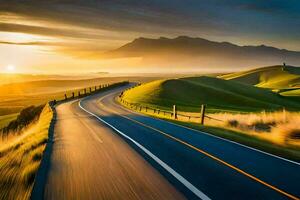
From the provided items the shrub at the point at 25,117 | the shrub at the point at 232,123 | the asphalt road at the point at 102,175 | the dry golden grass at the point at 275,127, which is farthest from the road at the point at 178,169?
the shrub at the point at 25,117

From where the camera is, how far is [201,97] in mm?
82125

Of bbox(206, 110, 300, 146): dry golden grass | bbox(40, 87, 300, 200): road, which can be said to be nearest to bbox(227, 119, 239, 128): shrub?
bbox(206, 110, 300, 146): dry golden grass

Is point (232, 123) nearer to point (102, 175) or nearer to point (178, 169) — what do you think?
point (178, 169)

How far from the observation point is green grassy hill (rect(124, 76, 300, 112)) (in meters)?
71.4

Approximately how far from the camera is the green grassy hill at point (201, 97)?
234 ft

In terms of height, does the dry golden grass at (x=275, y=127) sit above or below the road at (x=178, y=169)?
below

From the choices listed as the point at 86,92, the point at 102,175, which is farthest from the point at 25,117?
the point at 102,175

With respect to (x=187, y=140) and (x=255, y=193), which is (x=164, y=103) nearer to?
(x=187, y=140)

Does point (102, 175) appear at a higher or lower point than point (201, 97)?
higher

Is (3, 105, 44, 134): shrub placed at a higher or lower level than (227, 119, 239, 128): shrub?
lower

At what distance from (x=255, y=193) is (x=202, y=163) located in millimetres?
3323

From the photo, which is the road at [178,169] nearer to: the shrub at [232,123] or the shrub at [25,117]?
the shrub at [232,123]

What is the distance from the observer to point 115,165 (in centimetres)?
1168

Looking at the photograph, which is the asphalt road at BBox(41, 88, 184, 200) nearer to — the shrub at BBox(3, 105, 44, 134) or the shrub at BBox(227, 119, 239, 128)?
the shrub at BBox(227, 119, 239, 128)
